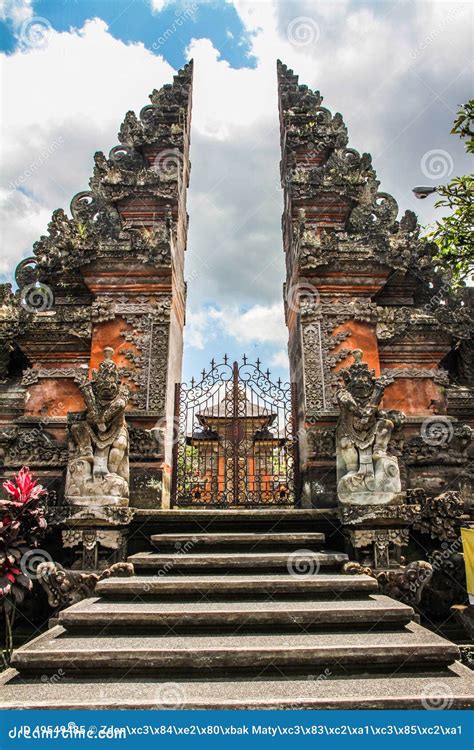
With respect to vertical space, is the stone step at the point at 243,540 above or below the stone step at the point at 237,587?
above

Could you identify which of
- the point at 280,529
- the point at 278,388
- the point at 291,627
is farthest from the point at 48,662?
the point at 278,388

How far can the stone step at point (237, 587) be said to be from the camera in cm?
448

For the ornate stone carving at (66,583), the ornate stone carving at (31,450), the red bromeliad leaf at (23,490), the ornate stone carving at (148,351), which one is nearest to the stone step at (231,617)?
the ornate stone carving at (66,583)

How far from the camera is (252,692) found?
3.09m

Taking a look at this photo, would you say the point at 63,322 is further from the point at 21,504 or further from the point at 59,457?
the point at 21,504

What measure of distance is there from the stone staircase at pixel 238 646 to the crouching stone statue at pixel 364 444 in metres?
0.84

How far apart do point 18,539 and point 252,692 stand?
3274 millimetres

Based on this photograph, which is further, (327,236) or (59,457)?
(327,236)

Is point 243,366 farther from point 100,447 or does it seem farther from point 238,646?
point 238,646

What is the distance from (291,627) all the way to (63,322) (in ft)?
19.1

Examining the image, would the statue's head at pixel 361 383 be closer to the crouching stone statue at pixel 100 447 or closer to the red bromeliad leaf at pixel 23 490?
the crouching stone statue at pixel 100 447

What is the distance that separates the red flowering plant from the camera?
16.0ft

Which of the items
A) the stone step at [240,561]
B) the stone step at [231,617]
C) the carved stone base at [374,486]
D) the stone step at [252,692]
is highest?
the carved stone base at [374,486]

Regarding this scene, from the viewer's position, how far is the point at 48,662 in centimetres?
341
